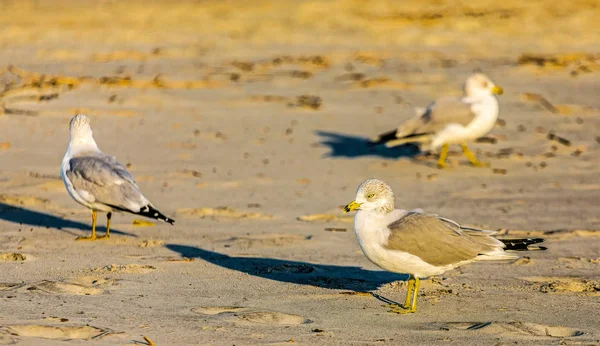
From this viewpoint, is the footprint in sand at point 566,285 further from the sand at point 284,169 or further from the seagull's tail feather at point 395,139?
the seagull's tail feather at point 395,139

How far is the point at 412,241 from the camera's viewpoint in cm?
565

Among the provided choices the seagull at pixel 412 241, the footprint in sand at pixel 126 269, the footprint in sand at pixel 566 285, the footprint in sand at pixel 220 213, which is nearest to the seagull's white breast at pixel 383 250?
the seagull at pixel 412 241

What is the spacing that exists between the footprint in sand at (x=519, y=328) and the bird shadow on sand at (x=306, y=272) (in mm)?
986

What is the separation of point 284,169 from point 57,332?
18.4 ft

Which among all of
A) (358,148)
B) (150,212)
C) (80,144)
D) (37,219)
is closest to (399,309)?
(150,212)

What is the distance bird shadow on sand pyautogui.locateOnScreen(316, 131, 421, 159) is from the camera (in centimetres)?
1135

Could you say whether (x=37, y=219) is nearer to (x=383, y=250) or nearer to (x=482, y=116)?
(x=383, y=250)

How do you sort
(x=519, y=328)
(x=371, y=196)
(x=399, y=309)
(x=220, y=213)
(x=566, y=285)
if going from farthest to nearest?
(x=220, y=213) < (x=566, y=285) < (x=371, y=196) < (x=399, y=309) < (x=519, y=328)

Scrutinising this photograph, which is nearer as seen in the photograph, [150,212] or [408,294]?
[408,294]

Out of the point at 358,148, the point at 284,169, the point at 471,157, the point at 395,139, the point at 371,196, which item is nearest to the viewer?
the point at 371,196

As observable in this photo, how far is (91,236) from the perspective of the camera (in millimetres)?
7332

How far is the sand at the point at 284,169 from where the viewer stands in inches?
210

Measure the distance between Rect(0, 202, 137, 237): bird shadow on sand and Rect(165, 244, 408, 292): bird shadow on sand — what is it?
45.2 inches

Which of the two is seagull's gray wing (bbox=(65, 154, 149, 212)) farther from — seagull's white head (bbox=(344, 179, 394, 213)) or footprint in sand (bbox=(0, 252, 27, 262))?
seagull's white head (bbox=(344, 179, 394, 213))
